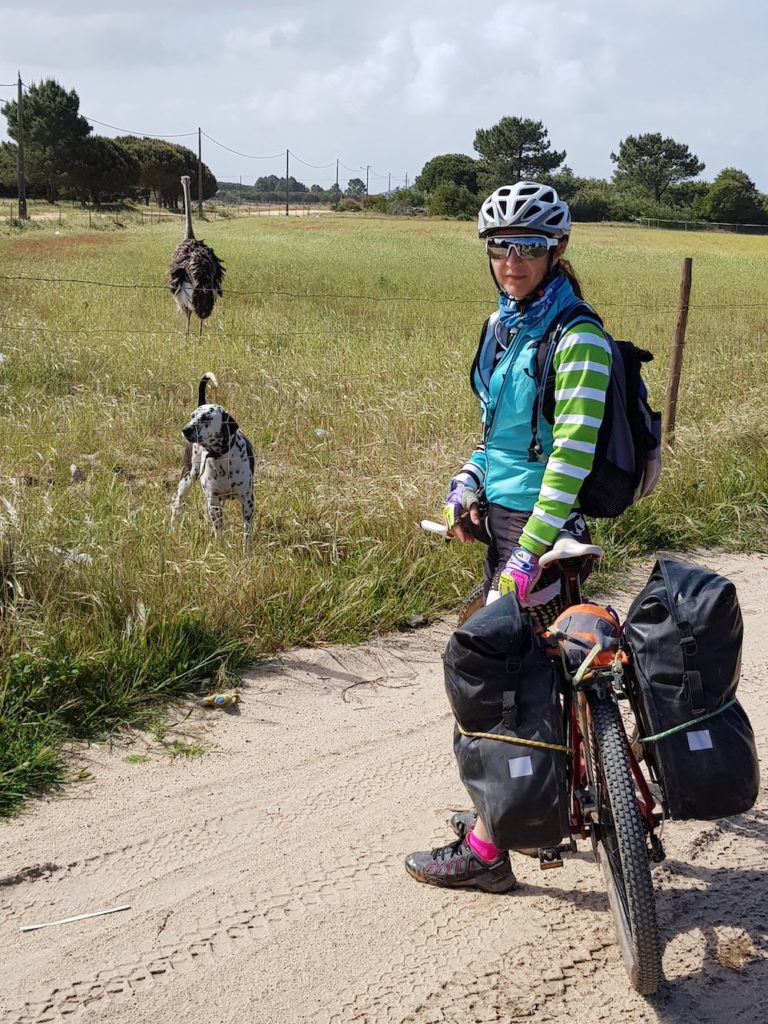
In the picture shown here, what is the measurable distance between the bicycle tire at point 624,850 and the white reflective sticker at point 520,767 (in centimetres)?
21

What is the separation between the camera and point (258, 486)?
6402 millimetres

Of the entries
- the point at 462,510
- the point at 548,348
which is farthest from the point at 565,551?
the point at 548,348

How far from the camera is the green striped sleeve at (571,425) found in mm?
2490

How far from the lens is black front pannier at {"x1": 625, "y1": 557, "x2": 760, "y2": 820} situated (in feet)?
7.50

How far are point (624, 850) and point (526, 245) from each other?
159 centimetres

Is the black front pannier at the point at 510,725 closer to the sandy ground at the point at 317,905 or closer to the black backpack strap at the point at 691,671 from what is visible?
the black backpack strap at the point at 691,671

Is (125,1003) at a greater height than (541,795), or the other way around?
(541,795)

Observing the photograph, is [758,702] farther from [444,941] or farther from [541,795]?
[541,795]

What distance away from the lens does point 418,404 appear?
25.6 ft

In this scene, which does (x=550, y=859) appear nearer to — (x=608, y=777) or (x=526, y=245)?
(x=608, y=777)

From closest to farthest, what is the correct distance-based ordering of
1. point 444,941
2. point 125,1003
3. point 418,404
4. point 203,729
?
point 125,1003 → point 444,941 → point 203,729 → point 418,404

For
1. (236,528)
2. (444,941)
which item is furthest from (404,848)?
(236,528)

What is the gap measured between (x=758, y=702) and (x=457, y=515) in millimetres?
2222

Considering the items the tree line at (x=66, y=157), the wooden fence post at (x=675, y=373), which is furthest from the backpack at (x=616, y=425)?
the tree line at (x=66, y=157)
